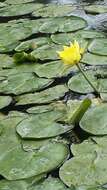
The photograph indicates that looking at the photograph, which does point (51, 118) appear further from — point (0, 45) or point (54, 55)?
point (0, 45)

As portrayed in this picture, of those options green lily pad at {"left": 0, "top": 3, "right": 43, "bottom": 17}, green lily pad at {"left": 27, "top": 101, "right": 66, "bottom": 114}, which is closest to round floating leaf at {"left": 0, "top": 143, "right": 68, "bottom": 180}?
green lily pad at {"left": 27, "top": 101, "right": 66, "bottom": 114}

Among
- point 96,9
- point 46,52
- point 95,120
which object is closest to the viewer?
point 95,120

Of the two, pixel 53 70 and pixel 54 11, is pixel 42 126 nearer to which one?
pixel 53 70

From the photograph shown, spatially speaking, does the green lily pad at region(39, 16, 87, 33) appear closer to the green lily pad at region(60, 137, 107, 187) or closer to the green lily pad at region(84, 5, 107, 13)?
the green lily pad at region(84, 5, 107, 13)

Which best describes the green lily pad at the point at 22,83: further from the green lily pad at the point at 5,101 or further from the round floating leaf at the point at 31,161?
the round floating leaf at the point at 31,161

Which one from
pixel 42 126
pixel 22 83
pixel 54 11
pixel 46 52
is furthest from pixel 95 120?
pixel 54 11

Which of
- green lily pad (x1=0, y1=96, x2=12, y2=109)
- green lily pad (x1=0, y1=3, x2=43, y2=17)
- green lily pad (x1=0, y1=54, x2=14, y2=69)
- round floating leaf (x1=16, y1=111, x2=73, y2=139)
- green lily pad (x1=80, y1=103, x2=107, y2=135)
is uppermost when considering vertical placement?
green lily pad (x1=80, y1=103, x2=107, y2=135)
